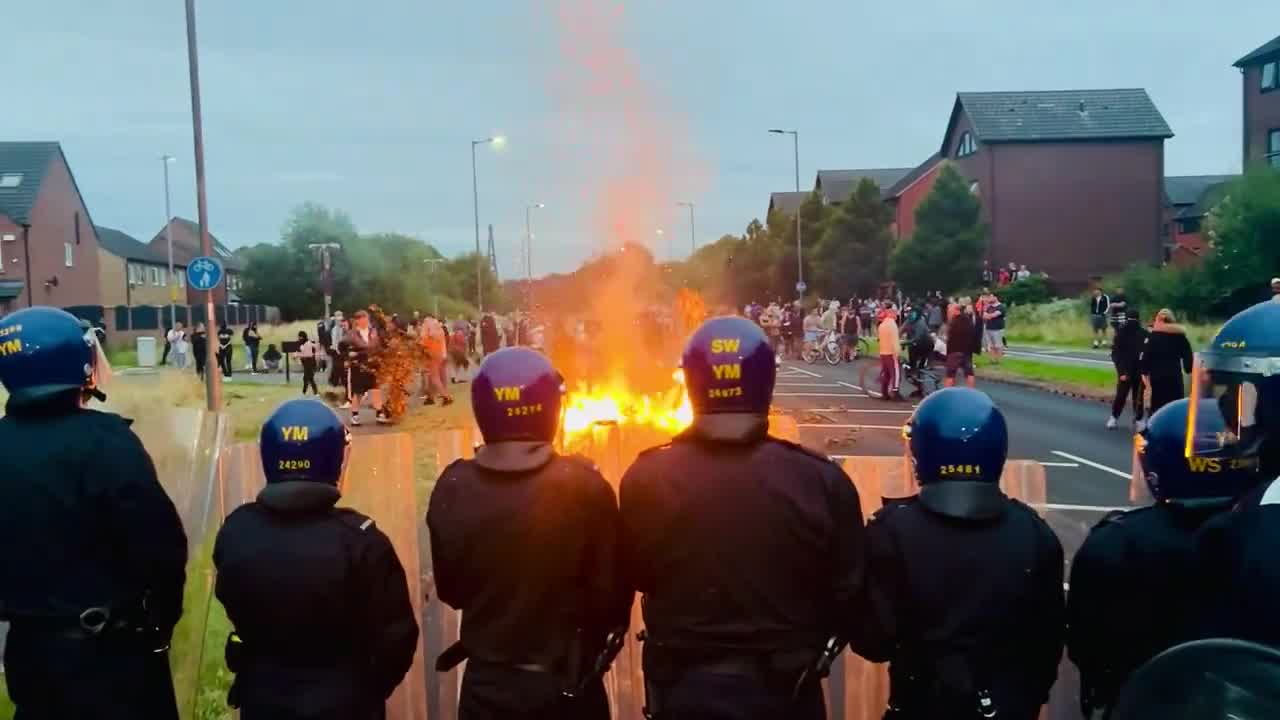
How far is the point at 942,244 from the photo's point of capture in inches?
1935

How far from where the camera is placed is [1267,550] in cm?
161

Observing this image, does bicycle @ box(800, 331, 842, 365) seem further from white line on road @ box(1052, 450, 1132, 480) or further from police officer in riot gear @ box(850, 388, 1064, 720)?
police officer in riot gear @ box(850, 388, 1064, 720)

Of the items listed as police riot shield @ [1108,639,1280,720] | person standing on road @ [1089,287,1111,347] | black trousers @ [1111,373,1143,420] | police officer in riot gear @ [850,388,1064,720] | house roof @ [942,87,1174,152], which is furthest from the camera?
house roof @ [942,87,1174,152]

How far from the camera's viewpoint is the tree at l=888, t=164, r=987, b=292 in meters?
49.4

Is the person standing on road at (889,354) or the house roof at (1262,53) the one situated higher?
the house roof at (1262,53)

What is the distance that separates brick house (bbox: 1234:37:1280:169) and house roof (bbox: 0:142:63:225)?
54.3 meters

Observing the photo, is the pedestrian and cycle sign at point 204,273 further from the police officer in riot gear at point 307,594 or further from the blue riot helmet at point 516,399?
the blue riot helmet at point 516,399

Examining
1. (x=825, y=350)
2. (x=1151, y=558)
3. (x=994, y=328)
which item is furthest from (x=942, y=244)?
(x=1151, y=558)

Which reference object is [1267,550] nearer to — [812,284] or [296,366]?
[296,366]

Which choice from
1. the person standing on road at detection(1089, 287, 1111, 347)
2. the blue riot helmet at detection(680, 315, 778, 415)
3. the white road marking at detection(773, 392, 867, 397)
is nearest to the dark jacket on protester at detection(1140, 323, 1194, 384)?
the white road marking at detection(773, 392, 867, 397)

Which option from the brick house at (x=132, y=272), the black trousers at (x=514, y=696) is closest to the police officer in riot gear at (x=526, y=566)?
the black trousers at (x=514, y=696)

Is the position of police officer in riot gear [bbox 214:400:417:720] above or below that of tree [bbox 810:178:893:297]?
below

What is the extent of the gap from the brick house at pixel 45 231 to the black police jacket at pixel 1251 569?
177 feet

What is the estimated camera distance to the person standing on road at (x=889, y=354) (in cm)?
1947
